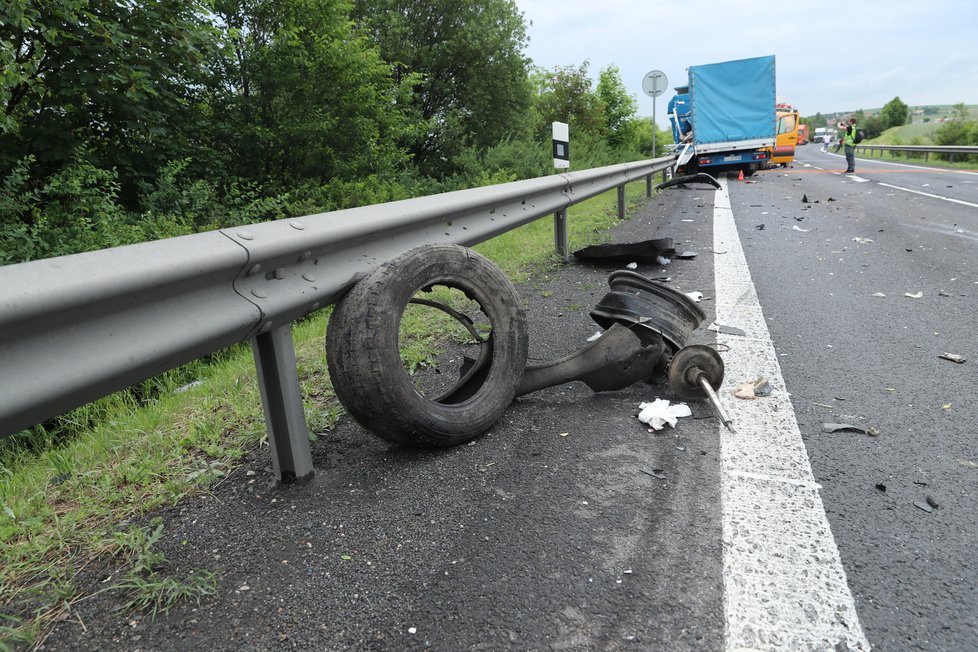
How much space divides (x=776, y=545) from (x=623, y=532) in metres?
0.41

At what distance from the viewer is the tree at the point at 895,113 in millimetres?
116812

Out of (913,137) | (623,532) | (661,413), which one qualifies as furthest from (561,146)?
(913,137)

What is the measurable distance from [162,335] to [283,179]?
11303 mm

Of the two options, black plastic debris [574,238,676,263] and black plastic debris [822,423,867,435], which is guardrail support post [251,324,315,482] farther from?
black plastic debris [574,238,676,263]

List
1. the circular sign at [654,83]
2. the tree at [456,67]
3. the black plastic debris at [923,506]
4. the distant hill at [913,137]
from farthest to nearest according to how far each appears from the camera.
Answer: the distant hill at [913,137] < the tree at [456,67] < the circular sign at [654,83] < the black plastic debris at [923,506]

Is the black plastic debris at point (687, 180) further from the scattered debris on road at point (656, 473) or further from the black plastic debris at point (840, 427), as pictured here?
the scattered debris on road at point (656, 473)

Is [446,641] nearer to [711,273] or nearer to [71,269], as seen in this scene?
[71,269]

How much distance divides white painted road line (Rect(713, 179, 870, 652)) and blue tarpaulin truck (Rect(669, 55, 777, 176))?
1826cm

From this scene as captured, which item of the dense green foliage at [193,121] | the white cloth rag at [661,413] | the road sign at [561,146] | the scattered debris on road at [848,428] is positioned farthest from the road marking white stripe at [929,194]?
the white cloth rag at [661,413]

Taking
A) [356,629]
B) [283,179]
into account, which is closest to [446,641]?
[356,629]

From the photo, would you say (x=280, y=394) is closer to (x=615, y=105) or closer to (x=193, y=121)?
(x=193, y=121)

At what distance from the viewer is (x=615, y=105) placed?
1319 inches

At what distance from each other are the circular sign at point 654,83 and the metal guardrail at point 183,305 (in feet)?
59.1

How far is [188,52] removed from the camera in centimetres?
850
